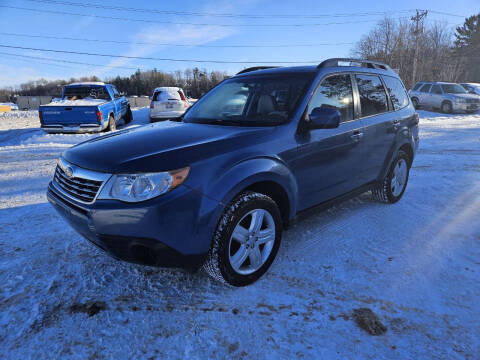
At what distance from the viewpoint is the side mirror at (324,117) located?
2.65 m

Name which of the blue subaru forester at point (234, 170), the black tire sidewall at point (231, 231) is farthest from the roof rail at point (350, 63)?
the black tire sidewall at point (231, 231)

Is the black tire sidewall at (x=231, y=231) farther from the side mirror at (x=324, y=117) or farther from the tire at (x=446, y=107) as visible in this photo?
the tire at (x=446, y=107)

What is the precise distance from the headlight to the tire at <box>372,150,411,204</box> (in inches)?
111

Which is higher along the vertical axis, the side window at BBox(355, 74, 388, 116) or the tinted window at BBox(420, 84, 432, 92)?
the tinted window at BBox(420, 84, 432, 92)

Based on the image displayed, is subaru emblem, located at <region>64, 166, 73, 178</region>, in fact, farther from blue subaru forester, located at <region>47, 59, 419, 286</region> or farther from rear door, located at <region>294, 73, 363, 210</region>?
rear door, located at <region>294, 73, 363, 210</region>

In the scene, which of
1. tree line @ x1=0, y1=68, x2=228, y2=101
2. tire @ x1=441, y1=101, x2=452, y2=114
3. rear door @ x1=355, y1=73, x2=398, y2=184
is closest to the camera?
rear door @ x1=355, y1=73, x2=398, y2=184

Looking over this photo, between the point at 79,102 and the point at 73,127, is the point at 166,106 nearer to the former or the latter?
the point at 79,102

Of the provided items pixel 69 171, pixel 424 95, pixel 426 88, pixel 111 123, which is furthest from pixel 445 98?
pixel 69 171

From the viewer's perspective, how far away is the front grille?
212cm

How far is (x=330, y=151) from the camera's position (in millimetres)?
2977

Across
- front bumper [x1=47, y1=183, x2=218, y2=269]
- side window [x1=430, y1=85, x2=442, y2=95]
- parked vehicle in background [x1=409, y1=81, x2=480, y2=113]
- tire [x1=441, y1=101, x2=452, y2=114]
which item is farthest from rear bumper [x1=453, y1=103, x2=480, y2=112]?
front bumper [x1=47, y1=183, x2=218, y2=269]

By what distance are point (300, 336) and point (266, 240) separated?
0.77 meters

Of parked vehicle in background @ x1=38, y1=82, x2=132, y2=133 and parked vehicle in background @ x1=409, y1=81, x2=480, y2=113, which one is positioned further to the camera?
parked vehicle in background @ x1=409, y1=81, x2=480, y2=113

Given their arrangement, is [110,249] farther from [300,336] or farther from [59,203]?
[300,336]
